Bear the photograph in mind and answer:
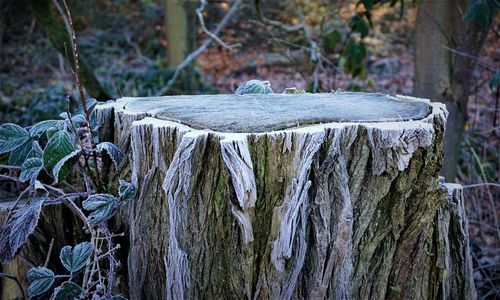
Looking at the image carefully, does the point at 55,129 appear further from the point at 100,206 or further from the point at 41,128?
the point at 100,206

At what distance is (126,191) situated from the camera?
1.79 meters

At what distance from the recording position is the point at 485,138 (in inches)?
162

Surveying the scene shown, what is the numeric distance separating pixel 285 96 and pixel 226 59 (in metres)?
6.50

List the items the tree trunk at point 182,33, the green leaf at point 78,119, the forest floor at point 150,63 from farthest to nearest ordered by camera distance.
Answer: the tree trunk at point 182,33 < the forest floor at point 150,63 < the green leaf at point 78,119

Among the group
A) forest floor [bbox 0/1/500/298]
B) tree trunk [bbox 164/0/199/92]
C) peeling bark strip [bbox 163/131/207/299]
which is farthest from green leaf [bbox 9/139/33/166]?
tree trunk [bbox 164/0/199/92]

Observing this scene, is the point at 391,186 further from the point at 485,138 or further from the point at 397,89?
the point at 397,89

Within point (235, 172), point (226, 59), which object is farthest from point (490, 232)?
point (226, 59)

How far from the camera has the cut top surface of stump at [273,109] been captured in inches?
67.5

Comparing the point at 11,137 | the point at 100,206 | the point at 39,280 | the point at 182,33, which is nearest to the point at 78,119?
the point at 11,137

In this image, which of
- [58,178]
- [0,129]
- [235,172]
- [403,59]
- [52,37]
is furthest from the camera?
[403,59]

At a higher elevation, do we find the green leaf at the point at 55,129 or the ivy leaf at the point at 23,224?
the green leaf at the point at 55,129

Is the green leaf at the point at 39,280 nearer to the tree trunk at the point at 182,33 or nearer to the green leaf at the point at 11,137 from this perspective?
the green leaf at the point at 11,137

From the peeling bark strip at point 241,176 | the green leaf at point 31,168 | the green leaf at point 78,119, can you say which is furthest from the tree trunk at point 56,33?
the peeling bark strip at point 241,176

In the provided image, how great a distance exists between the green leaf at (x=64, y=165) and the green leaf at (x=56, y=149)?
0.03 metres
